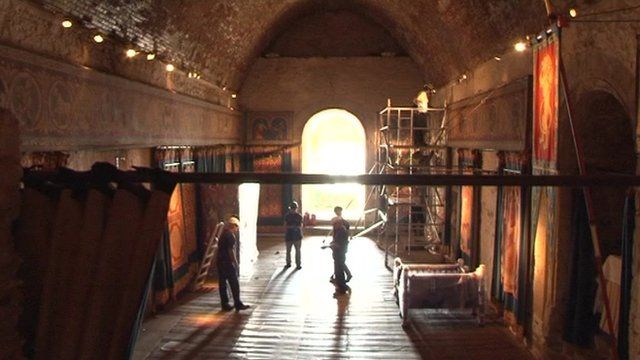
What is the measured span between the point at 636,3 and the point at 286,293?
7771 millimetres

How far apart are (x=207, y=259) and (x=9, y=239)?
987cm

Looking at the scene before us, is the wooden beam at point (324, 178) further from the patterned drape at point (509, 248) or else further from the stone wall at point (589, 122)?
the patterned drape at point (509, 248)

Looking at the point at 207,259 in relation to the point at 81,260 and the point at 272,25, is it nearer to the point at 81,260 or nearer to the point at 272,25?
the point at 272,25

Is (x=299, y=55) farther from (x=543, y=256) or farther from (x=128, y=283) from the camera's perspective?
(x=128, y=283)

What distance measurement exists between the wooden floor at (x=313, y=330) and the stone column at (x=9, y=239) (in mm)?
6063

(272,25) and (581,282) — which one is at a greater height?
(272,25)

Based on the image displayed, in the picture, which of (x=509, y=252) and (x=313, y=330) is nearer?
(x=313, y=330)

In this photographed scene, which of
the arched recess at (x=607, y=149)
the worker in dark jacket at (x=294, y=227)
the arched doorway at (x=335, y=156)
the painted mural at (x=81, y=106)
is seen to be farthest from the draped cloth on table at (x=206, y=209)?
the arched doorway at (x=335, y=156)

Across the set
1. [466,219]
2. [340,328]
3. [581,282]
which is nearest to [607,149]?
[581,282]

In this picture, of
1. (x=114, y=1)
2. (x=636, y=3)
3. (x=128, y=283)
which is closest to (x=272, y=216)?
(x=114, y=1)

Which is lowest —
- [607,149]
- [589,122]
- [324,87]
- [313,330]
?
[313,330]

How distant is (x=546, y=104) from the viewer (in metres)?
7.02

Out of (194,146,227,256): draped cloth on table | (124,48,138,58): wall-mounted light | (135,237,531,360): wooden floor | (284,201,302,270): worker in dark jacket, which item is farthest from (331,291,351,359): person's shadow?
(124,48,138,58): wall-mounted light

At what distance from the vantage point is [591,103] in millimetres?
7121
